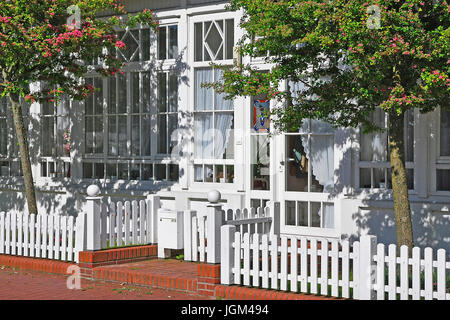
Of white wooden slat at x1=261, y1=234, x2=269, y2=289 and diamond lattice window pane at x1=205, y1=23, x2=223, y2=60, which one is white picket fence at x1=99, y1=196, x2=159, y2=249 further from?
diamond lattice window pane at x1=205, y1=23, x2=223, y2=60

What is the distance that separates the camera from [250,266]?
9.58 metres

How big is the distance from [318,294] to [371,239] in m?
0.98

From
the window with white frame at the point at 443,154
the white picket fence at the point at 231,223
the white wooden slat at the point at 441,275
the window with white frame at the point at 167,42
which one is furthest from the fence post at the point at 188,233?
the window with white frame at the point at 167,42

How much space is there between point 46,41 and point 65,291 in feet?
15.1

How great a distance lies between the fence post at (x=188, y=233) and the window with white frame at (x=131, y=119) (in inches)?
154

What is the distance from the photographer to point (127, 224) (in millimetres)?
11297

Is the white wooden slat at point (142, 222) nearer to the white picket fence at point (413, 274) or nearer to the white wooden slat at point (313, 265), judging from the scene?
the white wooden slat at point (313, 265)

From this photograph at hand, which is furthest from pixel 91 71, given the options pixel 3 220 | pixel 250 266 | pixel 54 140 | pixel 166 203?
pixel 250 266

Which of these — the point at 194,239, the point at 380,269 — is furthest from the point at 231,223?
the point at 380,269

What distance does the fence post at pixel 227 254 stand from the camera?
351 inches

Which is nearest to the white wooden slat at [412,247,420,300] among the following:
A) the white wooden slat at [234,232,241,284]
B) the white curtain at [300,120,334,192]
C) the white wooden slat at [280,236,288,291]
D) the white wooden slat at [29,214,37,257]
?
the white wooden slat at [280,236,288,291]

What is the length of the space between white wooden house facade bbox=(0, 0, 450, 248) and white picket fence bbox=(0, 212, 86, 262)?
3.37 metres

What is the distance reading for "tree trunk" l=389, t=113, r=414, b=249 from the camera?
30.8 ft

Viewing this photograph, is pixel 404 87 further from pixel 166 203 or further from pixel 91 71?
pixel 91 71
